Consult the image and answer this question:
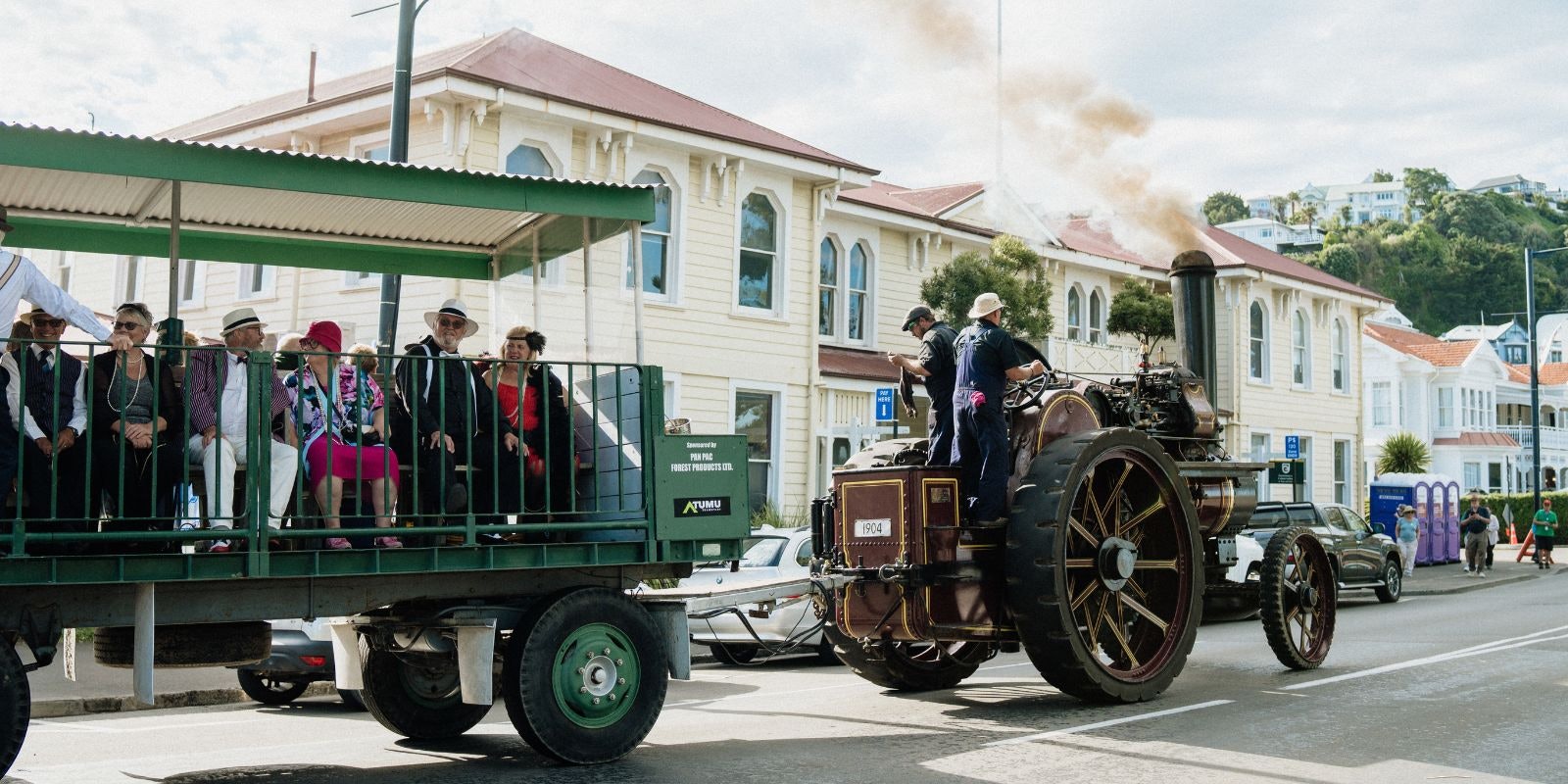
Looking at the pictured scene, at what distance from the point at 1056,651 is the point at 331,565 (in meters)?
4.29

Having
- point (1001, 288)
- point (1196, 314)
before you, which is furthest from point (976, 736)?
point (1001, 288)

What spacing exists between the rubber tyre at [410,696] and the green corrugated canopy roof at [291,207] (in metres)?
2.54

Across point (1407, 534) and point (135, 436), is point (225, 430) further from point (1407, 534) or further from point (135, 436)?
point (1407, 534)

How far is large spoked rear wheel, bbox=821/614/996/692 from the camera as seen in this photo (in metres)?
10.3

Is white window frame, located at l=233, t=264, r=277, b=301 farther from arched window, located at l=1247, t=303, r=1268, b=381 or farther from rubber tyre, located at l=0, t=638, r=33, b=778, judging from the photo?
arched window, located at l=1247, t=303, r=1268, b=381

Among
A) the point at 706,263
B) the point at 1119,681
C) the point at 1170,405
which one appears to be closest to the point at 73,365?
the point at 1119,681

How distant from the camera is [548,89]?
63.2 feet

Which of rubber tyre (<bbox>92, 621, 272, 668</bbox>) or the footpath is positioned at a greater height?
rubber tyre (<bbox>92, 621, 272, 668</bbox>)

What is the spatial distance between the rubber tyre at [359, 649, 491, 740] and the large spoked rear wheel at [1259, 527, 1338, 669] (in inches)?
249

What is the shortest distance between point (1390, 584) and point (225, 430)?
1971 centimetres

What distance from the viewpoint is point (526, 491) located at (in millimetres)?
7855

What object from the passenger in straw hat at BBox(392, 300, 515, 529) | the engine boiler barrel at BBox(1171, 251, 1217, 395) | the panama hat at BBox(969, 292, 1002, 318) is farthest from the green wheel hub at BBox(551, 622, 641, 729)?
the engine boiler barrel at BBox(1171, 251, 1217, 395)

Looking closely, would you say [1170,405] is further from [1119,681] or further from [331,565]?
[331,565]

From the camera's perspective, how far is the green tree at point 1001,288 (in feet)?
77.1
